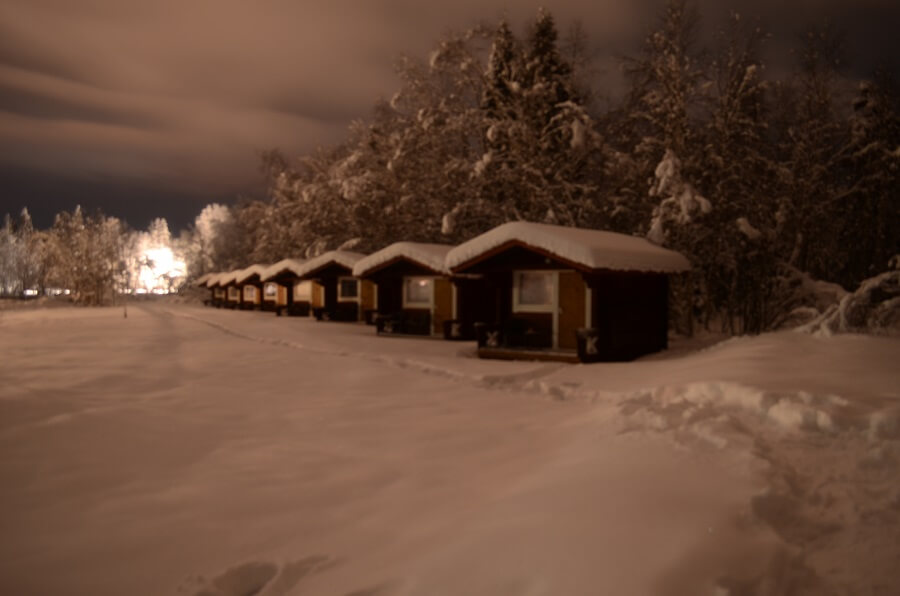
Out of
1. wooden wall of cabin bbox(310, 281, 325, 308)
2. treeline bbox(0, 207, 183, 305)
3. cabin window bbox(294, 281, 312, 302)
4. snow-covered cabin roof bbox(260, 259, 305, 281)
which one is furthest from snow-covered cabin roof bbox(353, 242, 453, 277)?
treeline bbox(0, 207, 183, 305)

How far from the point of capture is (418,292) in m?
23.1

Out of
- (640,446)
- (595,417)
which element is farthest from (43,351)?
(640,446)

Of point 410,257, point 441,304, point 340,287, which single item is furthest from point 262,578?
point 340,287

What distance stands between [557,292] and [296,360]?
7108 mm

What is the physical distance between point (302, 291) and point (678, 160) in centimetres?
2450

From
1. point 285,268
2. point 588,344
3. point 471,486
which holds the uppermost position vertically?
point 285,268

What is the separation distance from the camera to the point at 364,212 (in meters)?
35.7

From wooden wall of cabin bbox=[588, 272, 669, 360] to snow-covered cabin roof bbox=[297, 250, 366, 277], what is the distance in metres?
16.1

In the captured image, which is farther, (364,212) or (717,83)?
(364,212)

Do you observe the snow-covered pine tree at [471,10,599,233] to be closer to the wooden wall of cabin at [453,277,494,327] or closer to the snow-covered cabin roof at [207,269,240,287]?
the wooden wall of cabin at [453,277,494,327]

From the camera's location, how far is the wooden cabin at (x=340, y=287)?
29.8 meters

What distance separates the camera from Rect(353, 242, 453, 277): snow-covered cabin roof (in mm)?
21253

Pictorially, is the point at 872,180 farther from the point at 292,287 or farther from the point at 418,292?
the point at 292,287

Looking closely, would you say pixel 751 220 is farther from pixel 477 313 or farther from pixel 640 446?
pixel 640 446
